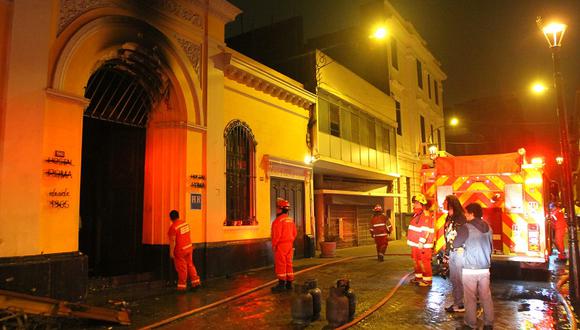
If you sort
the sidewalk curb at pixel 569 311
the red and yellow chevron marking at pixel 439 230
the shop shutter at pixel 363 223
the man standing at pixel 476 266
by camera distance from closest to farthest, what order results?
the man standing at pixel 476 266, the sidewalk curb at pixel 569 311, the red and yellow chevron marking at pixel 439 230, the shop shutter at pixel 363 223

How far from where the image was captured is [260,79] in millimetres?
13266

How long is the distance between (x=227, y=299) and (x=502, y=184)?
6554mm

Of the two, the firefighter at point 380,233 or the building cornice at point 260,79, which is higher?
the building cornice at point 260,79

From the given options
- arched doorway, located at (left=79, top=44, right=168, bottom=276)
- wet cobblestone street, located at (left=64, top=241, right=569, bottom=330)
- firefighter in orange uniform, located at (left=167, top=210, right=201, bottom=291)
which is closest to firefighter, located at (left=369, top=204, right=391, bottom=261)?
wet cobblestone street, located at (left=64, top=241, right=569, bottom=330)

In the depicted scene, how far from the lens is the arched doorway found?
10.2 metres

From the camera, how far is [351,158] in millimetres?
18438

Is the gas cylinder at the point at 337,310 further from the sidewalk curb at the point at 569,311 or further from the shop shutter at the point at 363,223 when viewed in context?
A: the shop shutter at the point at 363,223

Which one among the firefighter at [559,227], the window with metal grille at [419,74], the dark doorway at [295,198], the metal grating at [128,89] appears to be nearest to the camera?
the metal grating at [128,89]

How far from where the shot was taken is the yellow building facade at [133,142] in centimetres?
716

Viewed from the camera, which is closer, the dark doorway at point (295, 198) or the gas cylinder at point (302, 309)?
the gas cylinder at point (302, 309)

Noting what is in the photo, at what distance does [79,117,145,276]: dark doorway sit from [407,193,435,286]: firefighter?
21.2 feet

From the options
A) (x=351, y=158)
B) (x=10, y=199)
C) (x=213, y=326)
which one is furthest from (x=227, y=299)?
(x=351, y=158)

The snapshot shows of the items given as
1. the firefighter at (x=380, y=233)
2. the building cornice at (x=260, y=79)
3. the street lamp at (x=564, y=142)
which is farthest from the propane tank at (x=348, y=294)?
the firefighter at (x=380, y=233)

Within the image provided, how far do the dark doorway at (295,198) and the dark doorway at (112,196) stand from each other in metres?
4.62
